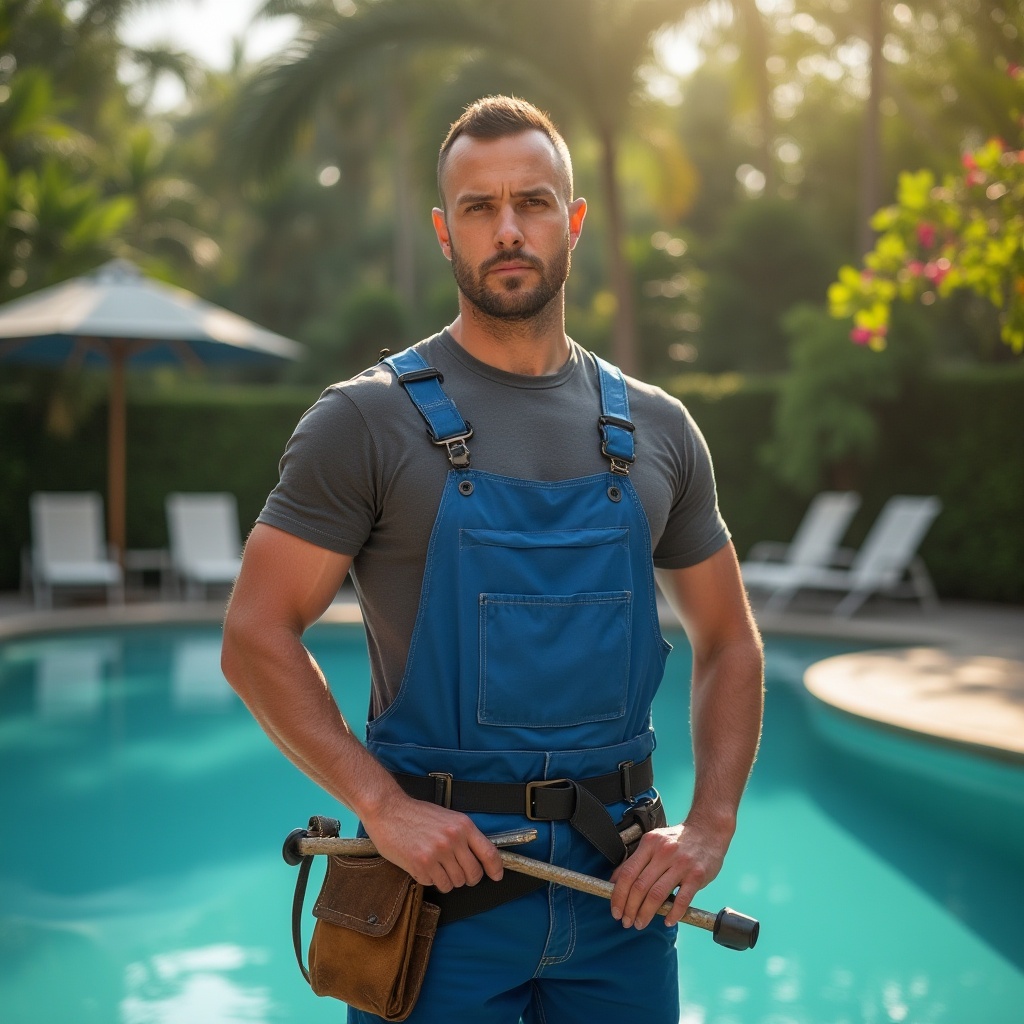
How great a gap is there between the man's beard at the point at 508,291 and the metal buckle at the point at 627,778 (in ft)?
2.08

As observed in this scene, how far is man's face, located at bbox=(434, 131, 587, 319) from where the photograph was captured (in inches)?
68.9

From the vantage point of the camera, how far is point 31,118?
45.6 feet

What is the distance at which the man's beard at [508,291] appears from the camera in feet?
5.76

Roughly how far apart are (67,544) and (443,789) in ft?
35.2

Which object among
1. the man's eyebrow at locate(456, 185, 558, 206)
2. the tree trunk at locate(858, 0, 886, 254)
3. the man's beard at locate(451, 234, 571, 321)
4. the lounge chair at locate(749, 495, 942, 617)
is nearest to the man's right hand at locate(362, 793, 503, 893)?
the man's beard at locate(451, 234, 571, 321)

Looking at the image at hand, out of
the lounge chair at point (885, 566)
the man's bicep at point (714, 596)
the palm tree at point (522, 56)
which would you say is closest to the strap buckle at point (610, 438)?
the man's bicep at point (714, 596)

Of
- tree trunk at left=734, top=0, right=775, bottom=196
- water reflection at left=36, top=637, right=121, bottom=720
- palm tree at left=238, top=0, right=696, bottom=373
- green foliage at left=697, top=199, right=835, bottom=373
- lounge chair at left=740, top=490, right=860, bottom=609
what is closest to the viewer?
water reflection at left=36, top=637, right=121, bottom=720

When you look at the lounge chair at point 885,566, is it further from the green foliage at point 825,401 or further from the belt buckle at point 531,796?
the belt buckle at point 531,796

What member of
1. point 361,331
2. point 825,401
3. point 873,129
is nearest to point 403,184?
point 361,331

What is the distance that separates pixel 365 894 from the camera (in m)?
1.66

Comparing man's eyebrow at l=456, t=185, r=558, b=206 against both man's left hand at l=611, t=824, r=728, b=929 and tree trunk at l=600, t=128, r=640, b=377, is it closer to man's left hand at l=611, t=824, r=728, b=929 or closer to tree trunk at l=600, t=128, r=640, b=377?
man's left hand at l=611, t=824, r=728, b=929

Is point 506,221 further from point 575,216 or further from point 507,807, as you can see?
point 507,807

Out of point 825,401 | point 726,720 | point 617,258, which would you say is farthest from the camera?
point 617,258

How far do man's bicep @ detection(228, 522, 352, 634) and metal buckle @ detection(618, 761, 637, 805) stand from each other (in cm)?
48
